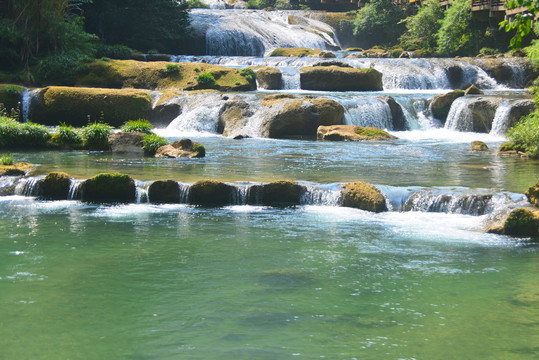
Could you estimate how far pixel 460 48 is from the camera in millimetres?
43250

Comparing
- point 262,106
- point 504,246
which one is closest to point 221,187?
point 504,246

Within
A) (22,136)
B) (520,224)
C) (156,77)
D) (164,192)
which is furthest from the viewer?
(156,77)

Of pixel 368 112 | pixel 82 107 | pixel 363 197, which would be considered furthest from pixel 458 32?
pixel 363 197

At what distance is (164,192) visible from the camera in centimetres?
1326

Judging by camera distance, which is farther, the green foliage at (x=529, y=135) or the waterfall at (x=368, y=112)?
the waterfall at (x=368, y=112)

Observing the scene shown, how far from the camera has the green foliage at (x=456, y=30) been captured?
1614 inches

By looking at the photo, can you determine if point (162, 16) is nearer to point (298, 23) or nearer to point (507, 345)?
point (298, 23)

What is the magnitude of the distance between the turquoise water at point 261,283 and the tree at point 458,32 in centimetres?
2964

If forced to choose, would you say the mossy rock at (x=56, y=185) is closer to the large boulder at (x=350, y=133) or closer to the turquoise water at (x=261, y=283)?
the turquoise water at (x=261, y=283)

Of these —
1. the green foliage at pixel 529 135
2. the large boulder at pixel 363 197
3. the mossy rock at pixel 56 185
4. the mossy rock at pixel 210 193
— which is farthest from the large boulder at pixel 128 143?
the green foliage at pixel 529 135

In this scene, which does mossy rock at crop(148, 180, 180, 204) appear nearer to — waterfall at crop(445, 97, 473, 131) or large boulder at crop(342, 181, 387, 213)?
large boulder at crop(342, 181, 387, 213)

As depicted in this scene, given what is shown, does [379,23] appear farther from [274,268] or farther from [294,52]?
[274,268]

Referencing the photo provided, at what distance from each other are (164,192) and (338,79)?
63.4 ft

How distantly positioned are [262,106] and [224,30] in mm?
23510
